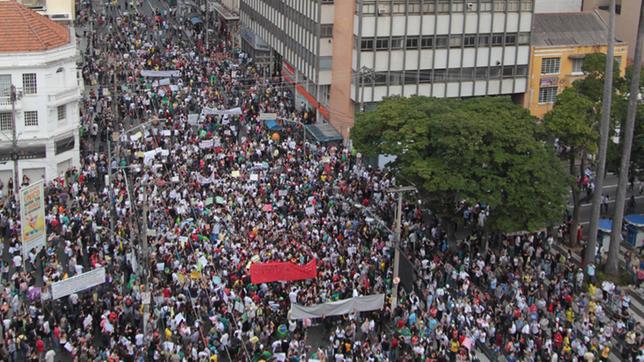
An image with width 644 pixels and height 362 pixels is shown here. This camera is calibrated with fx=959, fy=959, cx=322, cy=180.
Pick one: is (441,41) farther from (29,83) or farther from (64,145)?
(29,83)

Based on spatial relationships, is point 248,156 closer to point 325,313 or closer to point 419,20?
point 419,20

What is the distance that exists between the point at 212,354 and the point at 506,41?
4465 cm

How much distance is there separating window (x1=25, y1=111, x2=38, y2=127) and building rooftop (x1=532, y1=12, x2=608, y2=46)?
1591 inches

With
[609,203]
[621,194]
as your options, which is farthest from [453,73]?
[621,194]

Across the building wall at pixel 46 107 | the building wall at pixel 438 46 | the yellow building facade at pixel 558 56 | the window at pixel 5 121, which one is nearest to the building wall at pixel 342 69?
the building wall at pixel 438 46

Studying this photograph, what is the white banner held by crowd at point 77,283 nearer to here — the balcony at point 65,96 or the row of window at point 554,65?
the balcony at point 65,96

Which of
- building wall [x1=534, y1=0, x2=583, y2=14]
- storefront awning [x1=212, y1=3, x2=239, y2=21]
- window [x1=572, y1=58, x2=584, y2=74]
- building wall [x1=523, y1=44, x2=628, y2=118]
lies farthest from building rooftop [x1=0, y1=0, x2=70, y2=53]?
storefront awning [x1=212, y1=3, x2=239, y2=21]

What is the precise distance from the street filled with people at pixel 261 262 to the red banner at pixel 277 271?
2.56ft

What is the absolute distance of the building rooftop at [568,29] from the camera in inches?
3159

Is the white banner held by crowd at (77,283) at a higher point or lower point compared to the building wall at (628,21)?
lower

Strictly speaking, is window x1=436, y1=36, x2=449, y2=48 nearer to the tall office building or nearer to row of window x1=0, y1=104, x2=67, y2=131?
the tall office building

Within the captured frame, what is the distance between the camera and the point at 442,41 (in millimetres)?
75062

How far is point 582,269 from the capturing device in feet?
176

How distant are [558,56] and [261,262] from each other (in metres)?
41.3
